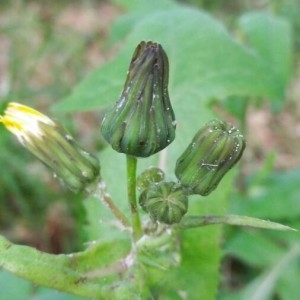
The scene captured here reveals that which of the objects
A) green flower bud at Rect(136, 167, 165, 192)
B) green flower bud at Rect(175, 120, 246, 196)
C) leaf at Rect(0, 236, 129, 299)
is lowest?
leaf at Rect(0, 236, 129, 299)

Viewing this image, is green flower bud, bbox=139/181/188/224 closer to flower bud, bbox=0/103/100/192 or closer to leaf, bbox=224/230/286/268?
flower bud, bbox=0/103/100/192

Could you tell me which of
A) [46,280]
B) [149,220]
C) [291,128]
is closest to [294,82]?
[291,128]

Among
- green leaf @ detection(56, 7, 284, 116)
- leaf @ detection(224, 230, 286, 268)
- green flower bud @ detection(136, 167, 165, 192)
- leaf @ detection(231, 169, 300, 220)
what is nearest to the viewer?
green flower bud @ detection(136, 167, 165, 192)

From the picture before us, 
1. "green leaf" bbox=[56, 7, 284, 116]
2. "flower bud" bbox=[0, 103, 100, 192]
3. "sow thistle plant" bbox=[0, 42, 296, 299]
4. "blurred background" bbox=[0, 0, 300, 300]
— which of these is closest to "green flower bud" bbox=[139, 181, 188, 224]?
"sow thistle plant" bbox=[0, 42, 296, 299]

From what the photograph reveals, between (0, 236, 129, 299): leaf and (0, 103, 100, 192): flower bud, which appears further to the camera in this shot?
(0, 103, 100, 192): flower bud

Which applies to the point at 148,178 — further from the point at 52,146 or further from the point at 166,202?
the point at 52,146

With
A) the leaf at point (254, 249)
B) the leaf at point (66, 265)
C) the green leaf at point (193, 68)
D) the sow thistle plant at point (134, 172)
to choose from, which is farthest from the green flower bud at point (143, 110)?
the leaf at point (254, 249)

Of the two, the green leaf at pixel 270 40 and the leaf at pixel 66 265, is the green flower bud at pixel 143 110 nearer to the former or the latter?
the leaf at pixel 66 265
